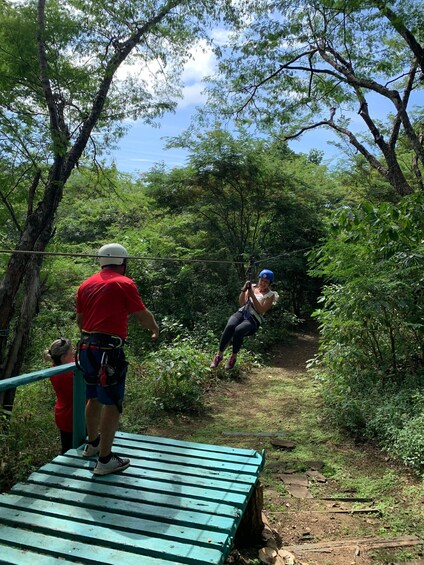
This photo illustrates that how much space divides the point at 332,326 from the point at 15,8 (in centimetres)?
636

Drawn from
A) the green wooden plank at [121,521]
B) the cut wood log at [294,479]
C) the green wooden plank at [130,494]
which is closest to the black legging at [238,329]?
the cut wood log at [294,479]

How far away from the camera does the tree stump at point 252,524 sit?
3.12m

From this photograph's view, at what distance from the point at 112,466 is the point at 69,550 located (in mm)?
863

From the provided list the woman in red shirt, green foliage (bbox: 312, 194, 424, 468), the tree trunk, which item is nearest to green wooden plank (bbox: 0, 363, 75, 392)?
the woman in red shirt

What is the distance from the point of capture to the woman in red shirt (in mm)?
3662

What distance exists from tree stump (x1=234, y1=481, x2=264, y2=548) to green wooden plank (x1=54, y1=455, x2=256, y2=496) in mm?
301

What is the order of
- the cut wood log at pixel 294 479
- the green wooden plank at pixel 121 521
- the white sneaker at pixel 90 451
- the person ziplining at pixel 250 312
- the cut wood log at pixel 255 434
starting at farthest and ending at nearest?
the person ziplining at pixel 250 312, the cut wood log at pixel 255 434, the cut wood log at pixel 294 479, the white sneaker at pixel 90 451, the green wooden plank at pixel 121 521

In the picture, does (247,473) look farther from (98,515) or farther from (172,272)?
(172,272)

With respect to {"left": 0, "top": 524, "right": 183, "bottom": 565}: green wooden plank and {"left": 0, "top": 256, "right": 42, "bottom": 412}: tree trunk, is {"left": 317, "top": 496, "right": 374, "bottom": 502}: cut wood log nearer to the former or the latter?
{"left": 0, "top": 524, "right": 183, "bottom": 565}: green wooden plank

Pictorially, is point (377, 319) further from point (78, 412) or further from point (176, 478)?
point (78, 412)

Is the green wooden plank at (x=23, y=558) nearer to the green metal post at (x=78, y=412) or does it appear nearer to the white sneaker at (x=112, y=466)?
the white sneaker at (x=112, y=466)

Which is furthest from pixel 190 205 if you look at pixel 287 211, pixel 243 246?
pixel 287 211

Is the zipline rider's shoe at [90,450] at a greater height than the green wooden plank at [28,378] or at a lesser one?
lesser

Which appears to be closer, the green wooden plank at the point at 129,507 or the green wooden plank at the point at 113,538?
the green wooden plank at the point at 113,538
